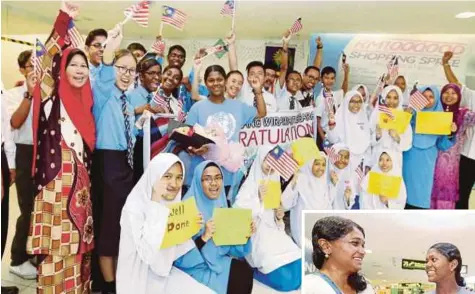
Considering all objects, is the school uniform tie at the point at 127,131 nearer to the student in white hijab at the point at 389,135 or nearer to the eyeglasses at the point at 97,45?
the eyeglasses at the point at 97,45

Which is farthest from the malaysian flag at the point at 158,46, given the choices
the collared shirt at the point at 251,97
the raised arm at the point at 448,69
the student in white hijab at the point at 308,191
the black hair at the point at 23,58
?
the raised arm at the point at 448,69

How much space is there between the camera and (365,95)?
210cm

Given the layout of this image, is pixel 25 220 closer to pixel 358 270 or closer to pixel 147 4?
pixel 147 4

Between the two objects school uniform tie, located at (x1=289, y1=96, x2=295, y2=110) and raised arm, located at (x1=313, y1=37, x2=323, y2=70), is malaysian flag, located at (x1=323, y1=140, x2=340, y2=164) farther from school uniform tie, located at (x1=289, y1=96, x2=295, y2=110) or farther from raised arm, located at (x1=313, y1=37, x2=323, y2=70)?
raised arm, located at (x1=313, y1=37, x2=323, y2=70)

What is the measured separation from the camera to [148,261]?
1961 mm

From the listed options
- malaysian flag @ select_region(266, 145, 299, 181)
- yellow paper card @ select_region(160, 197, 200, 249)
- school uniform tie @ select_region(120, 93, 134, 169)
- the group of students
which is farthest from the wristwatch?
malaysian flag @ select_region(266, 145, 299, 181)

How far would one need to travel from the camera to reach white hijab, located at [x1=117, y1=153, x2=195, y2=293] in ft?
6.40

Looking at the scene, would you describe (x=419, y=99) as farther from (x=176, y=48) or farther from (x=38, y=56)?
(x=38, y=56)

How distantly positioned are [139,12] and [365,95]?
0.99 m

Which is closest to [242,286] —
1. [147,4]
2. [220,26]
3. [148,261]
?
[148,261]

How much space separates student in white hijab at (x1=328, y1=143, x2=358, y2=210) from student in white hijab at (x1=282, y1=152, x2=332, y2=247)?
1.0 inches

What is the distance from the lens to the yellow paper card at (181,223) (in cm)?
196

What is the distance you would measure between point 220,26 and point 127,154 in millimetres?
641

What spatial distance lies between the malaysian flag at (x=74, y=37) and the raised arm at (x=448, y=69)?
4.78 feet
